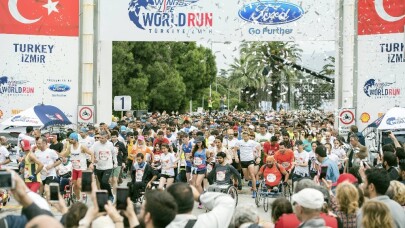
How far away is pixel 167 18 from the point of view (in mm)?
26344

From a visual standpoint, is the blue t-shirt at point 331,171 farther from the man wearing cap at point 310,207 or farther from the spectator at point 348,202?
the man wearing cap at point 310,207

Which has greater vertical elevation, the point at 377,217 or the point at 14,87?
the point at 14,87

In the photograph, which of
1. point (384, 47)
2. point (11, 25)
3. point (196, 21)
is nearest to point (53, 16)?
point (11, 25)

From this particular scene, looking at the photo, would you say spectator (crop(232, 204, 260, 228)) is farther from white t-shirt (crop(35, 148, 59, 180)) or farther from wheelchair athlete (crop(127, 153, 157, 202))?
wheelchair athlete (crop(127, 153, 157, 202))

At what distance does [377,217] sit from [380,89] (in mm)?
19939

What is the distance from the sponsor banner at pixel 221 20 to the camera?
26.1 m

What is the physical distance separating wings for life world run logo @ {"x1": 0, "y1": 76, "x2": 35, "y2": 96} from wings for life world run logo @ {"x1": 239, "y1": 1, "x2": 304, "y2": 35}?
796cm

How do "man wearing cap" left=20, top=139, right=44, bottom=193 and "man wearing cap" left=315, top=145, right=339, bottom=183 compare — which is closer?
"man wearing cap" left=315, top=145, right=339, bottom=183

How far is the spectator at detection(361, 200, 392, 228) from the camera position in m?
6.39

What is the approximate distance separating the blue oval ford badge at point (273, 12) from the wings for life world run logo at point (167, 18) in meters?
1.51

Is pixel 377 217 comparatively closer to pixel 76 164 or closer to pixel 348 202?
pixel 348 202

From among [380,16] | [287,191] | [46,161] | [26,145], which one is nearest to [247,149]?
[287,191]

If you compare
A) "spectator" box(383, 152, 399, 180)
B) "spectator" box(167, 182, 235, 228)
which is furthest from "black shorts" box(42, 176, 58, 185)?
"spectator" box(167, 182, 235, 228)

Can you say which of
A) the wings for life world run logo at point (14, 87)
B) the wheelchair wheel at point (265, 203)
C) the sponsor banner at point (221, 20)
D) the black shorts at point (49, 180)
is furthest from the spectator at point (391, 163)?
the wings for life world run logo at point (14, 87)
